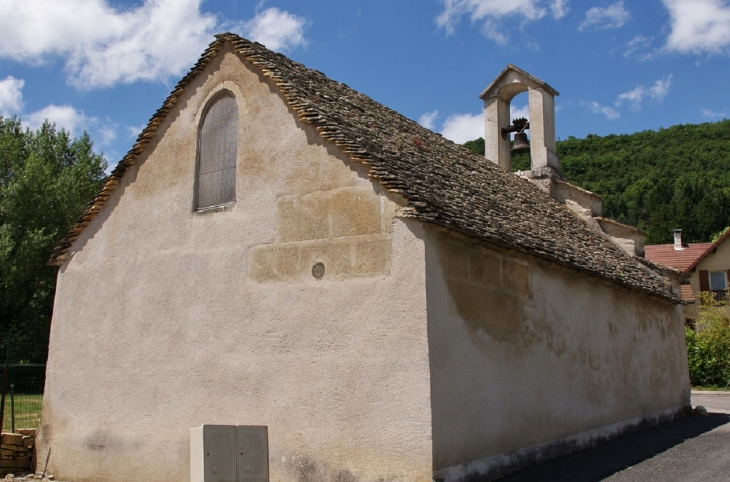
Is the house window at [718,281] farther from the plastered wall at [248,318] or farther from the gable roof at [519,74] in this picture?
the plastered wall at [248,318]

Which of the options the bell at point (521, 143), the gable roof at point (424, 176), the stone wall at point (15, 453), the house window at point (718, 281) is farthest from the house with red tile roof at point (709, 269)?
the stone wall at point (15, 453)

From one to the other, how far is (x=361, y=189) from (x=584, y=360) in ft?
18.2

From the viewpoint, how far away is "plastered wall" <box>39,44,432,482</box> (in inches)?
319

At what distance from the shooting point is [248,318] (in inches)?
365

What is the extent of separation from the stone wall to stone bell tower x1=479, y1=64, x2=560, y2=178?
489 inches

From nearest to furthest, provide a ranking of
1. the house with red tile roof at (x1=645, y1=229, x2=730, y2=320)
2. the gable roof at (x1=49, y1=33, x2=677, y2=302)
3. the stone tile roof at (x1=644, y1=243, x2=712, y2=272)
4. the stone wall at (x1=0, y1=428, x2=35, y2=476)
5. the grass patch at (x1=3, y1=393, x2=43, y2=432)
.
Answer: the gable roof at (x1=49, y1=33, x2=677, y2=302), the stone wall at (x1=0, y1=428, x2=35, y2=476), the grass patch at (x1=3, y1=393, x2=43, y2=432), the house with red tile roof at (x1=645, y1=229, x2=730, y2=320), the stone tile roof at (x1=644, y1=243, x2=712, y2=272)

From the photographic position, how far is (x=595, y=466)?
31.6 feet

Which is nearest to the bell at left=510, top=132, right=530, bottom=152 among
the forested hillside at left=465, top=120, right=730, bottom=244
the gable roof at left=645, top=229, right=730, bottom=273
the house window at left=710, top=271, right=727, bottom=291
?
the gable roof at left=645, top=229, right=730, bottom=273

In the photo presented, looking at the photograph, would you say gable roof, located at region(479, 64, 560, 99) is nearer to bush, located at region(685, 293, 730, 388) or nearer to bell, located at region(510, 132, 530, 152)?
bell, located at region(510, 132, 530, 152)

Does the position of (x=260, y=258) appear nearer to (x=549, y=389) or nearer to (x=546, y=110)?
(x=549, y=389)

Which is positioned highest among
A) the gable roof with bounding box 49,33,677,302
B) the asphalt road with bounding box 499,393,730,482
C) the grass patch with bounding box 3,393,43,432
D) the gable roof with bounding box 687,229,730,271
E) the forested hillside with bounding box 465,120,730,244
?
the forested hillside with bounding box 465,120,730,244

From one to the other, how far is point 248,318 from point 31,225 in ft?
63.5

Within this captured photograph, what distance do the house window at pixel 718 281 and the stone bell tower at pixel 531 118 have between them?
93.7 ft

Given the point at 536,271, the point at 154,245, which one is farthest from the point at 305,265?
the point at 536,271
